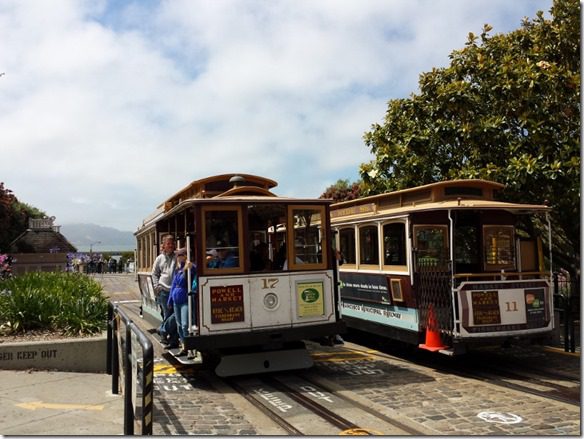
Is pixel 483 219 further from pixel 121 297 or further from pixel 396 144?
pixel 121 297

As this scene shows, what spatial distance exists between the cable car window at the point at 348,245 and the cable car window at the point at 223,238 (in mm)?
3874

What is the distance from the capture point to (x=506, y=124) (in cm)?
1366

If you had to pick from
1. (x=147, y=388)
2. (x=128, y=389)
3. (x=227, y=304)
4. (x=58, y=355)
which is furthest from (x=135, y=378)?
(x=58, y=355)

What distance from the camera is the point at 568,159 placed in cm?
1260

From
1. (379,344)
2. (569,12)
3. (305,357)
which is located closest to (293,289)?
(305,357)

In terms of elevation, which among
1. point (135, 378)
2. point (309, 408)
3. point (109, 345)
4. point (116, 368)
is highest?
point (135, 378)

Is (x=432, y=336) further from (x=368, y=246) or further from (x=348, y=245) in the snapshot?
(x=348, y=245)

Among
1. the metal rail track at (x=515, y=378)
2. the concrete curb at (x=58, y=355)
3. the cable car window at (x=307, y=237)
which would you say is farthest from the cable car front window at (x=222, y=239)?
the metal rail track at (x=515, y=378)

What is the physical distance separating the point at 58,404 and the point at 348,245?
7176mm

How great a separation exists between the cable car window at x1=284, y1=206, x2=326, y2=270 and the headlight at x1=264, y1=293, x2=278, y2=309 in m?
0.65

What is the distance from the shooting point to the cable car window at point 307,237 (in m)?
9.24

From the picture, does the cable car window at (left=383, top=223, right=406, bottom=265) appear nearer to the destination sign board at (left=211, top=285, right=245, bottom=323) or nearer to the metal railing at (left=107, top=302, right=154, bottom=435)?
the destination sign board at (left=211, top=285, right=245, bottom=323)

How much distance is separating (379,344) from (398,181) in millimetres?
4714

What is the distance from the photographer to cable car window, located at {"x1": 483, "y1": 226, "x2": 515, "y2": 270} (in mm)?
10867
